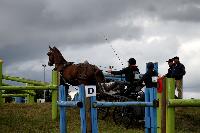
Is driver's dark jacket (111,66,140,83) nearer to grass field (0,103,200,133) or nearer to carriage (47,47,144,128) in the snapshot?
carriage (47,47,144,128)

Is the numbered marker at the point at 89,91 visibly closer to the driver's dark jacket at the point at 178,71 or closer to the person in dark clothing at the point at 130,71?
the person in dark clothing at the point at 130,71

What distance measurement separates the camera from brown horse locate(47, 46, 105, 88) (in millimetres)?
17297

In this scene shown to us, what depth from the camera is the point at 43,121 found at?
15273 mm

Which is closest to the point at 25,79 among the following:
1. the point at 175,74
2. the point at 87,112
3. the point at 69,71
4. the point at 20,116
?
the point at 69,71

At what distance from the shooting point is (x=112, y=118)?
16766 mm

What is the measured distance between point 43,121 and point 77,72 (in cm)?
301

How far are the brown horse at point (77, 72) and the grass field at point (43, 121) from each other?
3.64 feet

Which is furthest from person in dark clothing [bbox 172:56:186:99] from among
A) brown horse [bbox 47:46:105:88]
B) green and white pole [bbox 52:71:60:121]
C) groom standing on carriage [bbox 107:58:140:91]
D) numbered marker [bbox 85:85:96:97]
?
numbered marker [bbox 85:85:96:97]

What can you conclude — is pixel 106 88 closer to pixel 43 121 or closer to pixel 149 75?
pixel 149 75

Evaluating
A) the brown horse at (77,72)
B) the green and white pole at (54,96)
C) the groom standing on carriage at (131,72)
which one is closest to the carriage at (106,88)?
the brown horse at (77,72)

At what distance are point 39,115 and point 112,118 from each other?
2.36 m

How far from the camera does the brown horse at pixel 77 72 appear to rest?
1730cm

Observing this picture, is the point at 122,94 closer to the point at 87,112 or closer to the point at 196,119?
the point at 196,119

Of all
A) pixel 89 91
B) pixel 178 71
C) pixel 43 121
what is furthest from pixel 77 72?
pixel 89 91
